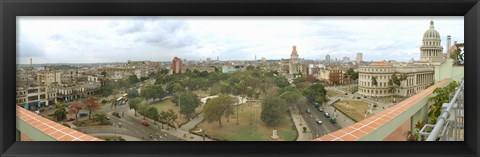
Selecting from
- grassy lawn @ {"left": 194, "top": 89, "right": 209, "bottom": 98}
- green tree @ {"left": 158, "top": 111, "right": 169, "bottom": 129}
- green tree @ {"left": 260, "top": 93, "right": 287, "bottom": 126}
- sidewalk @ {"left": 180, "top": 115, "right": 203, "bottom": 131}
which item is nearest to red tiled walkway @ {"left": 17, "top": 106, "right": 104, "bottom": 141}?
green tree @ {"left": 158, "top": 111, "right": 169, "bottom": 129}

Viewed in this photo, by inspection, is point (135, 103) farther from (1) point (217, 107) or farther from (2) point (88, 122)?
(1) point (217, 107)

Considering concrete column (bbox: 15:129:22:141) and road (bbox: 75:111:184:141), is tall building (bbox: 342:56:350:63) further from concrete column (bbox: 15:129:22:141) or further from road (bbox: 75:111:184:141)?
concrete column (bbox: 15:129:22:141)

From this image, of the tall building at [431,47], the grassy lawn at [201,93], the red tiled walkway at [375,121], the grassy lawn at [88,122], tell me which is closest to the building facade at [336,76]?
the red tiled walkway at [375,121]

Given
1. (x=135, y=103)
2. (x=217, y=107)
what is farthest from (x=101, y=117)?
(x=217, y=107)

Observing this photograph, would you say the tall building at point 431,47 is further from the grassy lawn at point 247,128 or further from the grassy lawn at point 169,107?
the grassy lawn at point 169,107

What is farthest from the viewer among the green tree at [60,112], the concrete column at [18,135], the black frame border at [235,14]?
the green tree at [60,112]

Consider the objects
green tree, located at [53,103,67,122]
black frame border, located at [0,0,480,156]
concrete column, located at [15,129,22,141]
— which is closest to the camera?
black frame border, located at [0,0,480,156]

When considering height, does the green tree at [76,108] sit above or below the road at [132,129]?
above
